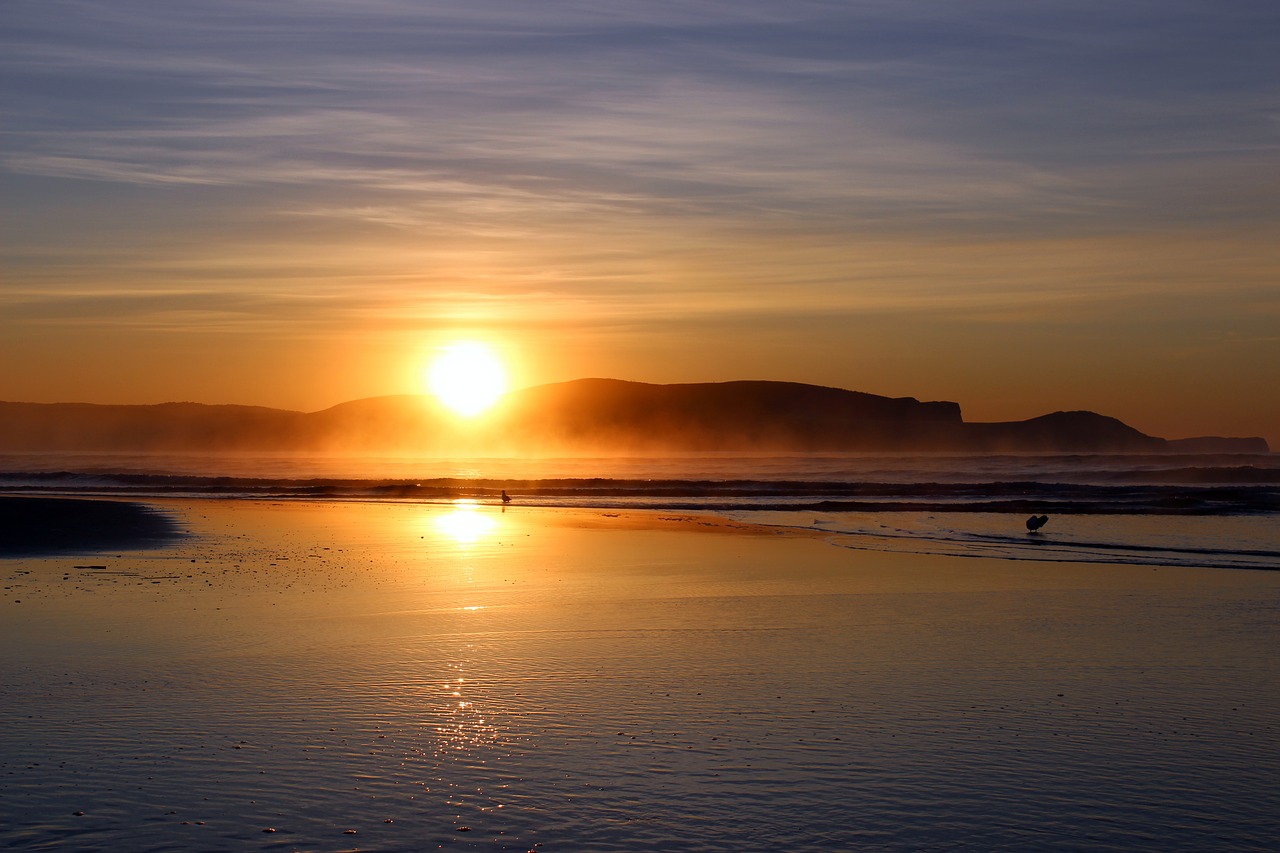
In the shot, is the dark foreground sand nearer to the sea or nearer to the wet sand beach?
the wet sand beach

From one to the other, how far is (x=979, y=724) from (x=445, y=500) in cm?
5175

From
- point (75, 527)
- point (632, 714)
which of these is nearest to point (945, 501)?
point (75, 527)

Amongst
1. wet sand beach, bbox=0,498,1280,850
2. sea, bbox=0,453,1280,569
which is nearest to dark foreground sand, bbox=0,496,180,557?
wet sand beach, bbox=0,498,1280,850

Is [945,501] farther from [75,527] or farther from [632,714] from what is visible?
[632,714]

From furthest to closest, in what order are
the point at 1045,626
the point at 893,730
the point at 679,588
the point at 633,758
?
the point at 679,588, the point at 1045,626, the point at 893,730, the point at 633,758

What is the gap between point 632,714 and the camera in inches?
398

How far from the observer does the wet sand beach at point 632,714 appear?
24.2 feet

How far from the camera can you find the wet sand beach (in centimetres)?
738

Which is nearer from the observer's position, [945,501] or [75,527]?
Answer: [75,527]

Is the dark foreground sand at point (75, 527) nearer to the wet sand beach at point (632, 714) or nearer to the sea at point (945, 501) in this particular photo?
the wet sand beach at point (632, 714)

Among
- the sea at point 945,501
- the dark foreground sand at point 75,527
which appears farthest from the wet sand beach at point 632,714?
the sea at point 945,501

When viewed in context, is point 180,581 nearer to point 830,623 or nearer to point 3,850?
point 830,623

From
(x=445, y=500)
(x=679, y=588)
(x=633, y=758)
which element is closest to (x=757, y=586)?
(x=679, y=588)

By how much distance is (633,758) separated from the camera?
8.77 m
